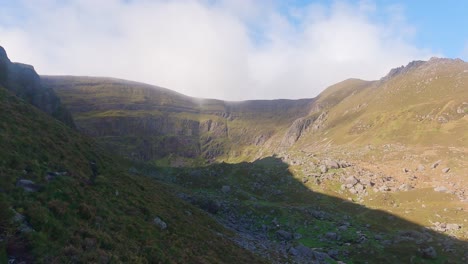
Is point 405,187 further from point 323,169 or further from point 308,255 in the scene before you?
point 308,255

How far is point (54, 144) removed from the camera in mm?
30047

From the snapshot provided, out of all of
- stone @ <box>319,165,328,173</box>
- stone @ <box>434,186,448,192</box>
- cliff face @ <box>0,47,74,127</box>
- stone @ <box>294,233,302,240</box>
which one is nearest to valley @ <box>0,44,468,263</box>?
stone @ <box>294,233,302,240</box>

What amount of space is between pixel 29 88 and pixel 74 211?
64.9 metres

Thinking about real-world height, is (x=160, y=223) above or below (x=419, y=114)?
below

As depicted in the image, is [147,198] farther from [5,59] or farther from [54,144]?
[5,59]

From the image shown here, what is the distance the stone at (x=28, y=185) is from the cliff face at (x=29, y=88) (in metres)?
52.3

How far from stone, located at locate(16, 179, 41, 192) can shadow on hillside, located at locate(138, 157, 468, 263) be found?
2445 centimetres

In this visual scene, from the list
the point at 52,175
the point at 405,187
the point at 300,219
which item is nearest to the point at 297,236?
the point at 300,219

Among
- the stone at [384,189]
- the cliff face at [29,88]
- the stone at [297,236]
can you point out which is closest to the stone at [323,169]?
the stone at [384,189]

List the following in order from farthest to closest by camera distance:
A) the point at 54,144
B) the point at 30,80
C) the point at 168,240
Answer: the point at 30,80 → the point at 54,144 → the point at 168,240

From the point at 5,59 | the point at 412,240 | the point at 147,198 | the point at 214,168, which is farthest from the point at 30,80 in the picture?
the point at 412,240

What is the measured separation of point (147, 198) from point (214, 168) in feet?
180

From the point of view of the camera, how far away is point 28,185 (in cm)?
1978

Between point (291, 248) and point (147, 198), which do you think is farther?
point (291, 248)
